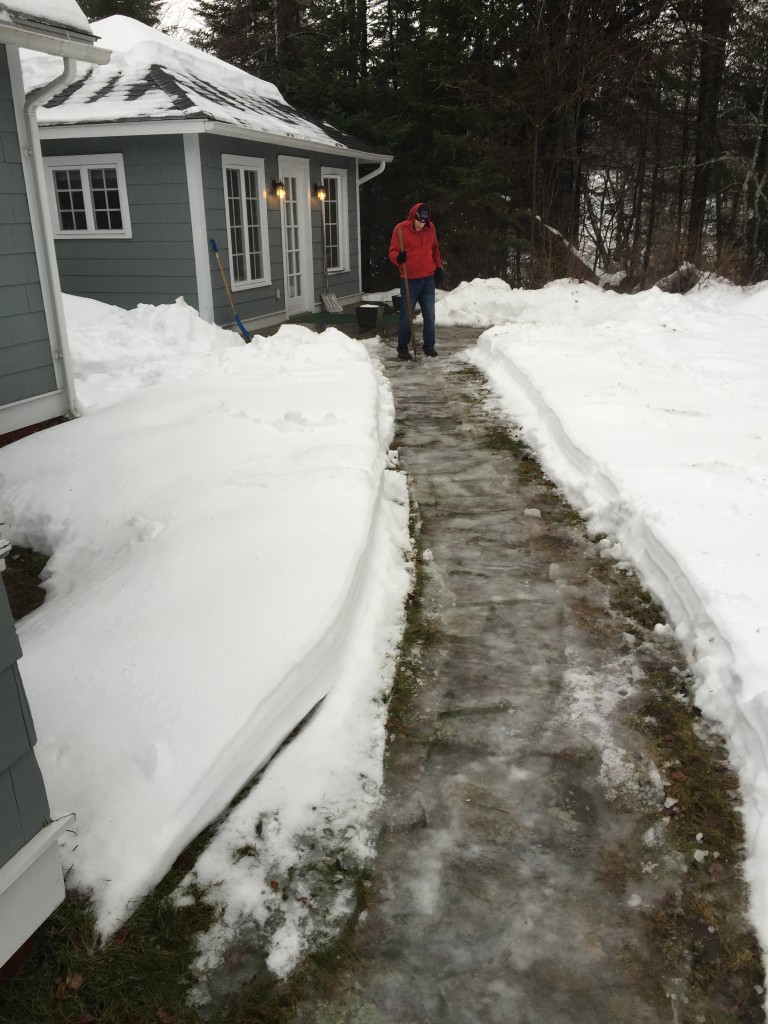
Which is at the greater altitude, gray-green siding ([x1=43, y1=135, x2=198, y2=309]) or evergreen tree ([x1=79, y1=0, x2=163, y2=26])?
evergreen tree ([x1=79, y1=0, x2=163, y2=26])

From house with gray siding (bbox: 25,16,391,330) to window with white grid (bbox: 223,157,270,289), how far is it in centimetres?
2

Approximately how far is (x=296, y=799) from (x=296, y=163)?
12.1 meters

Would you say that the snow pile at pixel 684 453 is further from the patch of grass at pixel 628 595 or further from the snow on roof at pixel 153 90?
the snow on roof at pixel 153 90

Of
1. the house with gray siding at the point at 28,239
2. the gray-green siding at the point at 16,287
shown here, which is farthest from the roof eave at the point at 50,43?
the gray-green siding at the point at 16,287

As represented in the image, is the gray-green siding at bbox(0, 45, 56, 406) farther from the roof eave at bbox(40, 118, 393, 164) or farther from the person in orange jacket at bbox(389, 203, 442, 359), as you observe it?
the person in orange jacket at bbox(389, 203, 442, 359)

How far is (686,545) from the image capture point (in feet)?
13.2

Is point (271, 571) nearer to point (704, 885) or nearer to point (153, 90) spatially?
point (704, 885)

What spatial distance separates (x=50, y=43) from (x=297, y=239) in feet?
27.4

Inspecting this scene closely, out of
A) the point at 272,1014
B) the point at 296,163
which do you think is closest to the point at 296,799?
the point at 272,1014

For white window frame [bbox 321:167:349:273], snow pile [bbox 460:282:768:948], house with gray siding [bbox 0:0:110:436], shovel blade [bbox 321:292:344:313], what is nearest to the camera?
snow pile [bbox 460:282:768:948]

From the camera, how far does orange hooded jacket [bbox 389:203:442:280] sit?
30.2ft

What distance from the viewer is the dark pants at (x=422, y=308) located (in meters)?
9.45

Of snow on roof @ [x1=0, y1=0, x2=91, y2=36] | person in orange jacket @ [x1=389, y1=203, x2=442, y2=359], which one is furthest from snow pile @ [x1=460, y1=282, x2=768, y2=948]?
snow on roof @ [x1=0, y1=0, x2=91, y2=36]

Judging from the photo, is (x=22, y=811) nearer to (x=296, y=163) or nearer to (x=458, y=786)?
(x=458, y=786)
